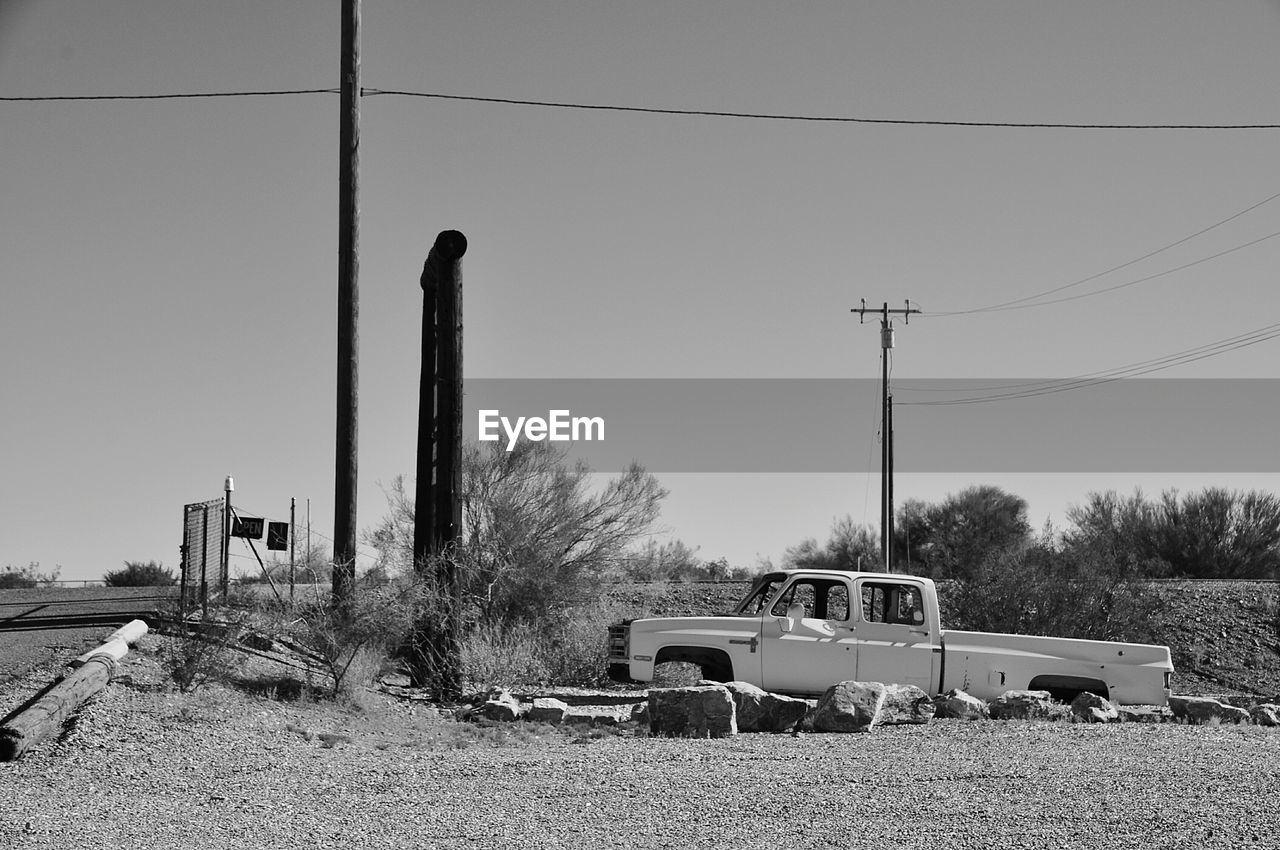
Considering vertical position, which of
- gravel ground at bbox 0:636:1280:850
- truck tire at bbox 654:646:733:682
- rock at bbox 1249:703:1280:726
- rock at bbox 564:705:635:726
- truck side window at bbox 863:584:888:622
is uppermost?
truck side window at bbox 863:584:888:622

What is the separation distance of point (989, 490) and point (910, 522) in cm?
332

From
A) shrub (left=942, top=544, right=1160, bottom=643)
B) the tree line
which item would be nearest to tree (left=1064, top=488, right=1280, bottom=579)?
the tree line

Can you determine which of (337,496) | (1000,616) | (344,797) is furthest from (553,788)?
(1000,616)

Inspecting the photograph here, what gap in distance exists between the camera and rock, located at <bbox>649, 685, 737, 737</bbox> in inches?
566

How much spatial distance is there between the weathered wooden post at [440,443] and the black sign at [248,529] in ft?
16.4

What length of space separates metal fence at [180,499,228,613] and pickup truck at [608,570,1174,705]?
6238mm

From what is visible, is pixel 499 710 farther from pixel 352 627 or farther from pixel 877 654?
pixel 877 654

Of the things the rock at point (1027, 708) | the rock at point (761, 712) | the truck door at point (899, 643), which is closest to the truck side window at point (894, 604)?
the truck door at point (899, 643)

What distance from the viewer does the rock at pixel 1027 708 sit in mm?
15758

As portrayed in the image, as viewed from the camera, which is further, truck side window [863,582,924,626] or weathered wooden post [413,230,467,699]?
weathered wooden post [413,230,467,699]

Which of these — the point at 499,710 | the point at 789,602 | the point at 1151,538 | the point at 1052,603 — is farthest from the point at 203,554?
the point at 1151,538

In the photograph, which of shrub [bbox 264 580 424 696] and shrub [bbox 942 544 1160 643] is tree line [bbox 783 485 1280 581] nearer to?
shrub [bbox 942 544 1160 643]

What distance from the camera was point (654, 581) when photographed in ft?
103

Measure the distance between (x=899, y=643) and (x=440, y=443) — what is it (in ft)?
20.5
